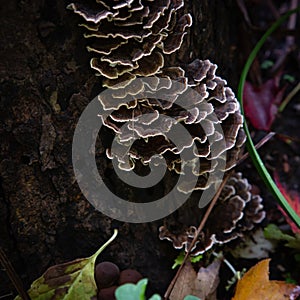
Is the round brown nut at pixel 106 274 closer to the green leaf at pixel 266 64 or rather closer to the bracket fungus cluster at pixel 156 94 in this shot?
the bracket fungus cluster at pixel 156 94

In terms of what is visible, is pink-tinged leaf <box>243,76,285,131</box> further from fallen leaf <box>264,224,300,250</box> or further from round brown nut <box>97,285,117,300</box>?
round brown nut <box>97,285,117,300</box>

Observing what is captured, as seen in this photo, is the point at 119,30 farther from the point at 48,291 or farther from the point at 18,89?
the point at 48,291

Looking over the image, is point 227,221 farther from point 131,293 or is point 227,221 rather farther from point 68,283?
point 131,293

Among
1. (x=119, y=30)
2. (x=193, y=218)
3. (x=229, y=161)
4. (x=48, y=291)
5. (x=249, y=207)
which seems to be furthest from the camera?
(x=249, y=207)

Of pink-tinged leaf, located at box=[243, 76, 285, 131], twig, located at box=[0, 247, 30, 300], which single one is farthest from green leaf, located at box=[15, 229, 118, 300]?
pink-tinged leaf, located at box=[243, 76, 285, 131]

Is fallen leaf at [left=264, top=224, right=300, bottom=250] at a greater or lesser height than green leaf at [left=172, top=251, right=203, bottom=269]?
lesser

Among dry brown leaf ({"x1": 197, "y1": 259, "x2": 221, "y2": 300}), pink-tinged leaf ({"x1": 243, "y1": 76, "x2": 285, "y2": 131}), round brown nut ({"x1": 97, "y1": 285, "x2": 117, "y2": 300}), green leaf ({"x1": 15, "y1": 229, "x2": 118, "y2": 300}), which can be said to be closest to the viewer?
green leaf ({"x1": 15, "y1": 229, "x2": 118, "y2": 300})

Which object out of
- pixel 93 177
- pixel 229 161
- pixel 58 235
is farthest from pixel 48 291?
pixel 229 161

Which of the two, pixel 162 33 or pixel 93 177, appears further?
pixel 93 177
